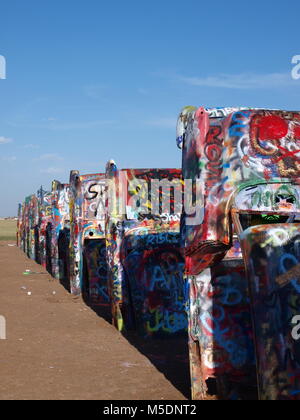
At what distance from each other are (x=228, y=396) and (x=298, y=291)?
2.24 meters

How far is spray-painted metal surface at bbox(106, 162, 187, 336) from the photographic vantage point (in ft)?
31.7

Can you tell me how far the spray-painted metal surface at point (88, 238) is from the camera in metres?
13.7

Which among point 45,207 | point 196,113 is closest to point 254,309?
point 196,113

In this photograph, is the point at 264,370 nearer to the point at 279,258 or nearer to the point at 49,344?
the point at 279,258

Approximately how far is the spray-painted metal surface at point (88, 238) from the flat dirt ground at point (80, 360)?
0.82 metres

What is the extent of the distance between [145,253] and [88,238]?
461 centimetres

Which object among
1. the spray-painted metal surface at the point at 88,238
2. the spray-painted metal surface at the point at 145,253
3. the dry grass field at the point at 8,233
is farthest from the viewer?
the dry grass field at the point at 8,233

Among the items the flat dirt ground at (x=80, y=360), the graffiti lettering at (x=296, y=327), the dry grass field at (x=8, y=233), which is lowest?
the dry grass field at (x=8, y=233)

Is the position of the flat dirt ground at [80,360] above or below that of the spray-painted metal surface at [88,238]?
below

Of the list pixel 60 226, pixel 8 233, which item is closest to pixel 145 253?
pixel 60 226

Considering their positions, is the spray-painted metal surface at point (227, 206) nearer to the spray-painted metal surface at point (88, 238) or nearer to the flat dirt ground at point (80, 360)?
the flat dirt ground at point (80, 360)

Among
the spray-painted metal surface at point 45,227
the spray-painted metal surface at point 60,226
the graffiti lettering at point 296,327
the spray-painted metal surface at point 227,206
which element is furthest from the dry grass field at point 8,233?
the graffiti lettering at point 296,327

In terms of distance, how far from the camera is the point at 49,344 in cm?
930

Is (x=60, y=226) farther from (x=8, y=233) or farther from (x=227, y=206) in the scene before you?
(x=8, y=233)
